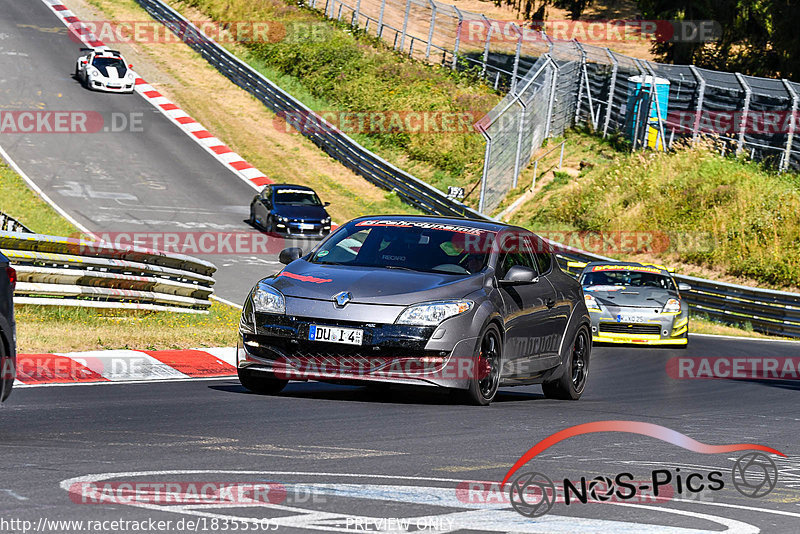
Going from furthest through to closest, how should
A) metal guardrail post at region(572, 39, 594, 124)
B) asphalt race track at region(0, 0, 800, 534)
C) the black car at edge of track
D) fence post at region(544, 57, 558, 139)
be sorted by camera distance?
metal guardrail post at region(572, 39, 594, 124) < fence post at region(544, 57, 558, 139) < the black car at edge of track < asphalt race track at region(0, 0, 800, 534)

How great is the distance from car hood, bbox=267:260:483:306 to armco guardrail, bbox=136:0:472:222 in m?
23.4

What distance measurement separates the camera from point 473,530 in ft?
16.3

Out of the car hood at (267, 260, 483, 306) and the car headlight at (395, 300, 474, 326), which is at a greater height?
the car hood at (267, 260, 483, 306)

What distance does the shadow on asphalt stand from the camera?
9.89 meters

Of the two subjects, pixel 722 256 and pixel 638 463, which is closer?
pixel 638 463

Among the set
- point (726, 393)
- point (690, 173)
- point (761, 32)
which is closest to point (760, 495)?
point (726, 393)

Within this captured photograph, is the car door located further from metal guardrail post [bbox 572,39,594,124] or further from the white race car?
the white race car

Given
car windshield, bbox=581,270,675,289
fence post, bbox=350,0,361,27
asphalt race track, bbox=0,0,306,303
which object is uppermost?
fence post, bbox=350,0,361,27

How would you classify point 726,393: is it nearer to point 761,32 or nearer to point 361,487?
point 361,487

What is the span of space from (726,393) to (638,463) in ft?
20.9

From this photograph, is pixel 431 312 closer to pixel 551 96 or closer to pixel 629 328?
pixel 629 328

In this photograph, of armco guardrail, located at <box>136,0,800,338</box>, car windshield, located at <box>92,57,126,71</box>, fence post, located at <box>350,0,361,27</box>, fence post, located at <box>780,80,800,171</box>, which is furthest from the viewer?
fence post, located at <box>350,0,361,27</box>

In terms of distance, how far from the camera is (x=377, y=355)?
30.8ft

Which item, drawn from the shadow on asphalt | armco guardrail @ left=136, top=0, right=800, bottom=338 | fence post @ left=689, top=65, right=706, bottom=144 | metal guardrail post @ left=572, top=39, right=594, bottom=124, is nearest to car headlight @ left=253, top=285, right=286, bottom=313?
the shadow on asphalt
